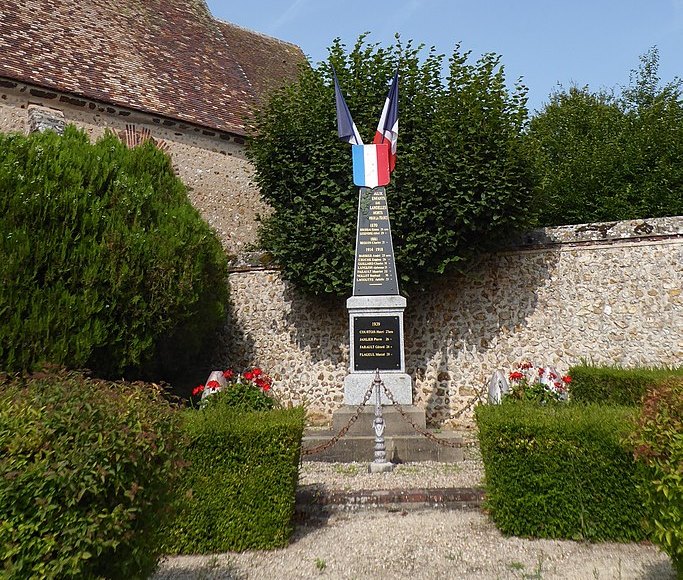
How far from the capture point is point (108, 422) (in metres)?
2.86

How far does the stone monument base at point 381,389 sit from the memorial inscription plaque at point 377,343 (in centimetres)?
12

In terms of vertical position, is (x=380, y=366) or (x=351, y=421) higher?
(x=380, y=366)

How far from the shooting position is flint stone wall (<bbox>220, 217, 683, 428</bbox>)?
9.46 m

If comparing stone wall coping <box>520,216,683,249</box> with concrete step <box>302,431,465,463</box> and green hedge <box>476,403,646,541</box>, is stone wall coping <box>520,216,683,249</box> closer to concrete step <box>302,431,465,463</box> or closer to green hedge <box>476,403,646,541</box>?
concrete step <box>302,431,465,463</box>

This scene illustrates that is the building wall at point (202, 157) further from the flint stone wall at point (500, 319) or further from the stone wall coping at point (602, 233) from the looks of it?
the stone wall coping at point (602, 233)

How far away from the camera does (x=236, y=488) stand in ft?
15.1

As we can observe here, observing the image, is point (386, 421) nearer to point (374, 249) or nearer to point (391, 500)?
point (391, 500)

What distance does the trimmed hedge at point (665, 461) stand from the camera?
3.03 metres

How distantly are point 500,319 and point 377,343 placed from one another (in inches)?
120

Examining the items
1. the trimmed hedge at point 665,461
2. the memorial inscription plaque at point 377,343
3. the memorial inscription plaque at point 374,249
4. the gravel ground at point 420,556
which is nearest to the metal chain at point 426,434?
the memorial inscription plaque at point 377,343

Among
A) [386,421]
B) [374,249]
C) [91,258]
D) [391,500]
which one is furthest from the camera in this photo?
[374,249]

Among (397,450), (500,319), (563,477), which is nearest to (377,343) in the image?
(397,450)

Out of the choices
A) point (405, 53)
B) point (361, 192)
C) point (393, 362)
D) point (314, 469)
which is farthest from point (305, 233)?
point (314, 469)

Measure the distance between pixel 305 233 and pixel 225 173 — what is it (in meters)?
4.62
